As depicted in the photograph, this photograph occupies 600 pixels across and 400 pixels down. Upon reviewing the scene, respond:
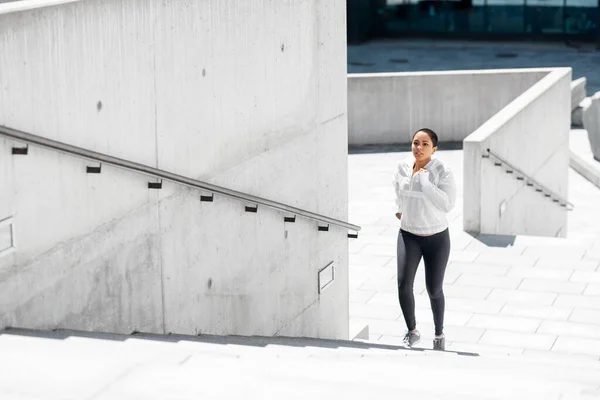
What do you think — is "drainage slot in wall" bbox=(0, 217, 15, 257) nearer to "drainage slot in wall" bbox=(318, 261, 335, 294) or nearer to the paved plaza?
"drainage slot in wall" bbox=(318, 261, 335, 294)

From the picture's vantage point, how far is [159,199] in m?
6.60

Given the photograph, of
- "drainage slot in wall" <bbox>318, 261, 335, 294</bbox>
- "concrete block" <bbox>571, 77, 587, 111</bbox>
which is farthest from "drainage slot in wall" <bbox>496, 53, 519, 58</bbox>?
"drainage slot in wall" <bbox>318, 261, 335, 294</bbox>

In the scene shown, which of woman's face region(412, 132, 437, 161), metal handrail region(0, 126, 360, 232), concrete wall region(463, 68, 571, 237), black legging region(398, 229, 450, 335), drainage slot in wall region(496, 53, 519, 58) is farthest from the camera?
drainage slot in wall region(496, 53, 519, 58)

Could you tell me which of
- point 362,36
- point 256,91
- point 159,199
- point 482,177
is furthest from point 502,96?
point 362,36

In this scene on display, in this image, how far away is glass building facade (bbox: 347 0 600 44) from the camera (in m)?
37.9

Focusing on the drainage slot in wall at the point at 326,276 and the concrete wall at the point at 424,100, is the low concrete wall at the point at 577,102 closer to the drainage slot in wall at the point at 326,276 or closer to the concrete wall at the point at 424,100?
the concrete wall at the point at 424,100

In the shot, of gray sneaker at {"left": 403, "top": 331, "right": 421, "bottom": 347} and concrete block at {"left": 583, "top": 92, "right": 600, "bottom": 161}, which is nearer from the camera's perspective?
gray sneaker at {"left": 403, "top": 331, "right": 421, "bottom": 347}

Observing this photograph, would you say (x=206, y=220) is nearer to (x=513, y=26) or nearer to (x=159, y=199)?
(x=159, y=199)

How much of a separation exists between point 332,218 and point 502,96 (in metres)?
11.6

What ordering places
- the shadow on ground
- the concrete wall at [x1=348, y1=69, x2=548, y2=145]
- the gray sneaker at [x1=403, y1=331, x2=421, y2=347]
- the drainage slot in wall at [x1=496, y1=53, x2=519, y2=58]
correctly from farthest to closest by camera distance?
1. the drainage slot in wall at [x1=496, y1=53, x2=519, y2=58]
2. the concrete wall at [x1=348, y1=69, x2=548, y2=145]
3. the gray sneaker at [x1=403, y1=331, x2=421, y2=347]
4. the shadow on ground

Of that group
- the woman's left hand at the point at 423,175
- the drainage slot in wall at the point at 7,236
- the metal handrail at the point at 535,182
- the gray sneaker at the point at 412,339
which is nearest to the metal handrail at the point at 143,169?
the drainage slot in wall at the point at 7,236

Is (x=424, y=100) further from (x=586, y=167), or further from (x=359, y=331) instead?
(x=359, y=331)

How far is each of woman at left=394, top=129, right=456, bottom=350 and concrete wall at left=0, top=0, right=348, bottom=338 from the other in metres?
1.06

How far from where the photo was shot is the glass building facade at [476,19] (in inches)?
1492
